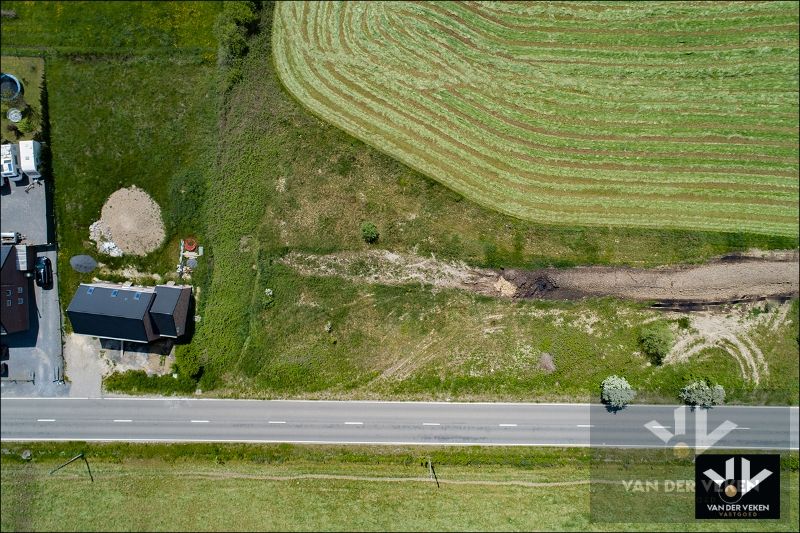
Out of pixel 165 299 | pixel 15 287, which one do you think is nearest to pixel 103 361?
pixel 165 299

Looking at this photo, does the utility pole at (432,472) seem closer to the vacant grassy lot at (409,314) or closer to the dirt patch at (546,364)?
the vacant grassy lot at (409,314)

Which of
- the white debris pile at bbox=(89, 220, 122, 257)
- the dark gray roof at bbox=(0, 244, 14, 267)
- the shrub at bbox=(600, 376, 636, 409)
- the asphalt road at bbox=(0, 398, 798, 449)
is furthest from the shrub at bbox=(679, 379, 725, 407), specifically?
the dark gray roof at bbox=(0, 244, 14, 267)

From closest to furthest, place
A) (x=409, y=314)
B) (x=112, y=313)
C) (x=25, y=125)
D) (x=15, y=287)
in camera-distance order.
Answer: (x=112, y=313), (x=15, y=287), (x=409, y=314), (x=25, y=125)

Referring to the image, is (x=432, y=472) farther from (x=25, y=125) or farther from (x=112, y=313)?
(x=25, y=125)

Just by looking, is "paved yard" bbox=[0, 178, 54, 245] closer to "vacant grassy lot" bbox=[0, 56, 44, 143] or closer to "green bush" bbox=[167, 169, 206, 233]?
"vacant grassy lot" bbox=[0, 56, 44, 143]

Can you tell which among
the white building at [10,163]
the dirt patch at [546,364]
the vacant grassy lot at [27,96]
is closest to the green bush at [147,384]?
the white building at [10,163]
